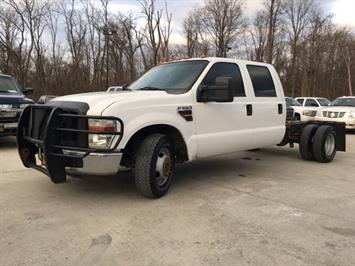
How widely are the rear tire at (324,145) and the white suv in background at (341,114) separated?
6564mm

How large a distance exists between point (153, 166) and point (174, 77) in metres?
1.65

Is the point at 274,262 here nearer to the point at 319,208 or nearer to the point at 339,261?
the point at 339,261

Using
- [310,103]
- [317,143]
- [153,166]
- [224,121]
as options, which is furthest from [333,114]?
[153,166]

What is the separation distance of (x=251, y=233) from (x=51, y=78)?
3863cm

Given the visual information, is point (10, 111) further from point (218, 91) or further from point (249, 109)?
point (218, 91)

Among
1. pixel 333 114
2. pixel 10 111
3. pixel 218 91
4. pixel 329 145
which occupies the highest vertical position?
pixel 218 91

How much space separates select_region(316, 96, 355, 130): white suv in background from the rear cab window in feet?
27.4

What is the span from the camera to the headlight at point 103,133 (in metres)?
4.45

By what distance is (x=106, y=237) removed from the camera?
12.5 feet

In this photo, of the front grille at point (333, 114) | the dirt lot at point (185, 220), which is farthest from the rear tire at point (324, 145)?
the front grille at point (333, 114)

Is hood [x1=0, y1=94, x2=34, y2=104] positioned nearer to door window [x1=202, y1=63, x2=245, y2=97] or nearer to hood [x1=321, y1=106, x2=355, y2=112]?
door window [x1=202, y1=63, x2=245, y2=97]

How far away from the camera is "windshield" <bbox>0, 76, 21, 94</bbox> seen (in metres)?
10.5

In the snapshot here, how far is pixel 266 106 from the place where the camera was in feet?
22.2

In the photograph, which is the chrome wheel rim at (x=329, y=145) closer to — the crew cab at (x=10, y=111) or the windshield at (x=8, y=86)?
the crew cab at (x=10, y=111)
